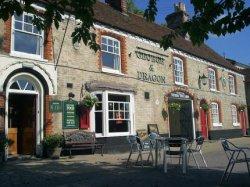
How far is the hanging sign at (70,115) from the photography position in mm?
13891

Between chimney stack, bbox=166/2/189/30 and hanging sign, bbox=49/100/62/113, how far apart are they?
15175 millimetres

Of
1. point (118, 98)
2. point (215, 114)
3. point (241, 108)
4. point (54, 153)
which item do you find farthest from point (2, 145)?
point (241, 108)

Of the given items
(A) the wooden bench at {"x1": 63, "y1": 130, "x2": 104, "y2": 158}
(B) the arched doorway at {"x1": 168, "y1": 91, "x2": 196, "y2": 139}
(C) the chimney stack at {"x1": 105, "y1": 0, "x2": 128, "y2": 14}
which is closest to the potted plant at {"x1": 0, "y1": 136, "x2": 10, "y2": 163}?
(A) the wooden bench at {"x1": 63, "y1": 130, "x2": 104, "y2": 158}

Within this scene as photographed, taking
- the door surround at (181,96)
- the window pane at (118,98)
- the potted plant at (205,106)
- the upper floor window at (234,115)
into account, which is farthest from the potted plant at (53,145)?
the upper floor window at (234,115)

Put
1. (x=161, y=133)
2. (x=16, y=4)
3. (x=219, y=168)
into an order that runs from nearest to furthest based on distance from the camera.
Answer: (x=16, y=4)
(x=219, y=168)
(x=161, y=133)

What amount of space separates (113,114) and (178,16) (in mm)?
13207

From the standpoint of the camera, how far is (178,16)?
26531mm

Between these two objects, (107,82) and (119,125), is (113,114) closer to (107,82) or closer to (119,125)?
(119,125)

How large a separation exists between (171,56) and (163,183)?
44.6 ft

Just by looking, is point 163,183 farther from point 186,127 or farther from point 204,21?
point 186,127

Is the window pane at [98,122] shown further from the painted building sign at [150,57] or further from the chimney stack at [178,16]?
the chimney stack at [178,16]

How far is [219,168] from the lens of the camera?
10.1 m

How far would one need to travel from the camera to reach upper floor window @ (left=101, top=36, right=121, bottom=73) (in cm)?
1627

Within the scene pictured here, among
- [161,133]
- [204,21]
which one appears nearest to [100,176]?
[204,21]
